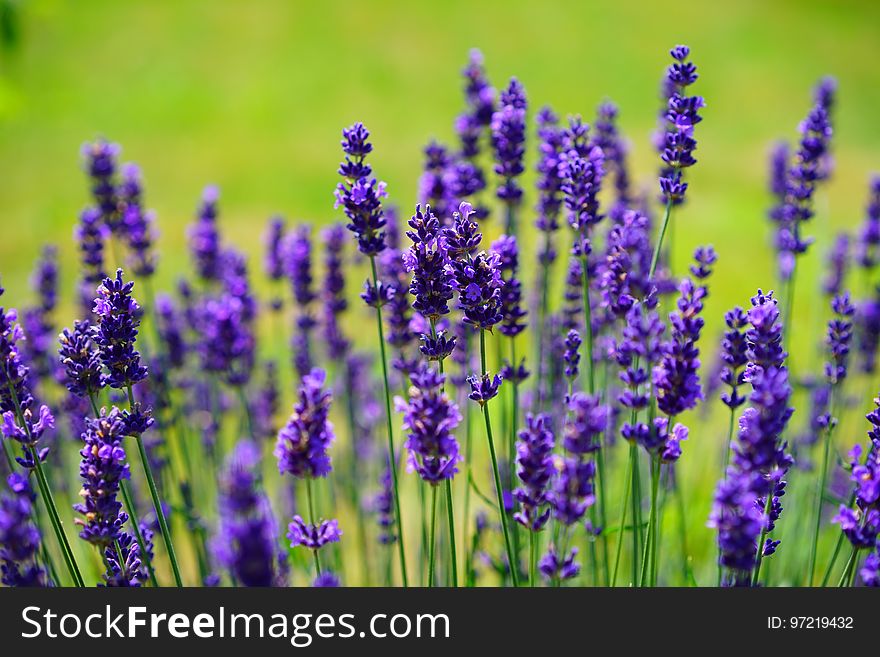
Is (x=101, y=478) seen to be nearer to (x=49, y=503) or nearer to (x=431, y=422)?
(x=49, y=503)

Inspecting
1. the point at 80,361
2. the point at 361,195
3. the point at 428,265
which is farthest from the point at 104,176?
the point at 428,265

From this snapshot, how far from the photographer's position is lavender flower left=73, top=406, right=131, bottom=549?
1.81 metres

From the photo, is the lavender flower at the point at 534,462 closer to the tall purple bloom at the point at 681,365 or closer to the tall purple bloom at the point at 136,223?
the tall purple bloom at the point at 681,365

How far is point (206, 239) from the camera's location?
3.76 metres

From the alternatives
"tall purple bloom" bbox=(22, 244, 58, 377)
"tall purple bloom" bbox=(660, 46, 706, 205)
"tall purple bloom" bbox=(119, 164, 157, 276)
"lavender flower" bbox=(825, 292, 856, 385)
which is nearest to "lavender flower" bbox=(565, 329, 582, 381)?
"tall purple bloom" bbox=(660, 46, 706, 205)

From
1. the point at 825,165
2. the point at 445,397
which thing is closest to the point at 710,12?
the point at 825,165

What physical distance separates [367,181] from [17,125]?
10.3 metres

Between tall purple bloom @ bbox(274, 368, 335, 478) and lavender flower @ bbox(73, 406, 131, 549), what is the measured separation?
37 cm

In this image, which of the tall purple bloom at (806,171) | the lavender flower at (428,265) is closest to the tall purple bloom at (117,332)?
the lavender flower at (428,265)

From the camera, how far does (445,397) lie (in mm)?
1802

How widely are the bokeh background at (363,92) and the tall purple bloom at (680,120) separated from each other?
6.34 meters

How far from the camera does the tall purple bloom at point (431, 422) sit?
1742 millimetres

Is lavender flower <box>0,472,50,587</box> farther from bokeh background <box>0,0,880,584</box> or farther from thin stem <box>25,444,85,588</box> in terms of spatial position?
bokeh background <box>0,0,880,584</box>
